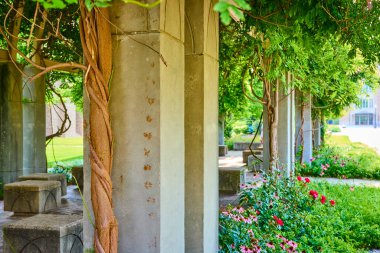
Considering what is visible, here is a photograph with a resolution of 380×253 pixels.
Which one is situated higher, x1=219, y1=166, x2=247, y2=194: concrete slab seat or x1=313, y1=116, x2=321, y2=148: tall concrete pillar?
x1=313, y1=116, x2=321, y2=148: tall concrete pillar

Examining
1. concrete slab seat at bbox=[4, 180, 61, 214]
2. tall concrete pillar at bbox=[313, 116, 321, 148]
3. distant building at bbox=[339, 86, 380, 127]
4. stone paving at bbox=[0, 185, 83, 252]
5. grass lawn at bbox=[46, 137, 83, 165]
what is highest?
distant building at bbox=[339, 86, 380, 127]

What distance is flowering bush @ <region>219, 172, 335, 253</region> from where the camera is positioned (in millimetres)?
5027

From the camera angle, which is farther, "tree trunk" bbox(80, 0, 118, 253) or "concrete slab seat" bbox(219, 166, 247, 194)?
"concrete slab seat" bbox(219, 166, 247, 194)

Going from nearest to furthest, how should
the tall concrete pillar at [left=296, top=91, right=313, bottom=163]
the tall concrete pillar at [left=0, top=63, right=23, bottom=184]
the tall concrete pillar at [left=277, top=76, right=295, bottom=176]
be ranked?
the tall concrete pillar at [left=277, top=76, right=295, bottom=176], the tall concrete pillar at [left=0, top=63, right=23, bottom=184], the tall concrete pillar at [left=296, top=91, right=313, bottom=163]

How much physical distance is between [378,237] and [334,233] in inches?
37.2

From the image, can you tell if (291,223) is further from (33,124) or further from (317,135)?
(317,135)

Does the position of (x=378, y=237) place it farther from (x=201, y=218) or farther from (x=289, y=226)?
(x=201, y=218)

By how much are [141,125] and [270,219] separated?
3.92m

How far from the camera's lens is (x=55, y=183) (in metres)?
8.58

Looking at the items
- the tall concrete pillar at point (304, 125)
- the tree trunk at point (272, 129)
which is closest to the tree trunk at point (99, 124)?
the tree trunk at point (272, 129)

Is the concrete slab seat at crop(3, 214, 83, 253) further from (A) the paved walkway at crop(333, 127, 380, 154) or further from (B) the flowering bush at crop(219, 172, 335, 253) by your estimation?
(A) the paved walkway at crop(333, 127, 380, 154)

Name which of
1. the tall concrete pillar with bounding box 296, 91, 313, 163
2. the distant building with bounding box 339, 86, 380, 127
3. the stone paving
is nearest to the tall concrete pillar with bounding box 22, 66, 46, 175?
the stone paving

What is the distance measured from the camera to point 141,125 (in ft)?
9.55

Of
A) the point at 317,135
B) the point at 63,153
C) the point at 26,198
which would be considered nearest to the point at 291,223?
the point at 26,198
